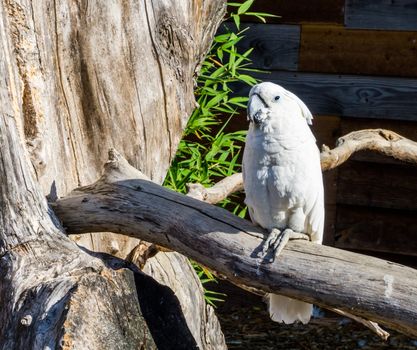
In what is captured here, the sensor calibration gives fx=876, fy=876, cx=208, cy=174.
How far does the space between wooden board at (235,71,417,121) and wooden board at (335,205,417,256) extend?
Answer: 46 cm

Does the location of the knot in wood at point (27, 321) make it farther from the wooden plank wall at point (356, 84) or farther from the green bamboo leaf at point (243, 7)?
the wooden plank wall at point (356, 84)

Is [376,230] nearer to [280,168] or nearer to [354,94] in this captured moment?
[354,94]

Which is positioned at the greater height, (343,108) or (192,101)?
(192,101)

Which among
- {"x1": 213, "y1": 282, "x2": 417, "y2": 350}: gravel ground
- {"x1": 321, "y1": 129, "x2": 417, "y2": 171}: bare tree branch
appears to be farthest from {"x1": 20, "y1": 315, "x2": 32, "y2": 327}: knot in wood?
{"x1": 213, "y1": 282, "x2": 417, "y2": 350}: gravel ground

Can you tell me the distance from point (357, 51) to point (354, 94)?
7.7 inches

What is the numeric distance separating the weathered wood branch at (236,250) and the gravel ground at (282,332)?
1669 millimetres

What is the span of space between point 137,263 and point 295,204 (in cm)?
63

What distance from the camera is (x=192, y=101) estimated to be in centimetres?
279

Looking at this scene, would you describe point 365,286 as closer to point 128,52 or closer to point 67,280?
point 67,280

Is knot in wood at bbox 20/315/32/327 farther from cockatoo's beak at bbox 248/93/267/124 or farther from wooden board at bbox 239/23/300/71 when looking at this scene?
wooden board at bbox 239/23/300/71

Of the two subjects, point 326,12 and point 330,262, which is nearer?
point 330,262

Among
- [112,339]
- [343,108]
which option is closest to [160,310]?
[112,339]

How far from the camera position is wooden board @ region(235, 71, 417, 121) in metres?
3.91

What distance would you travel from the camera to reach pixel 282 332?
13.3ft
